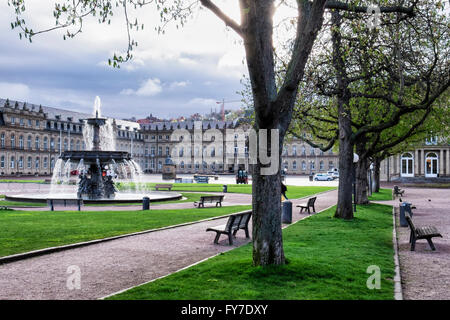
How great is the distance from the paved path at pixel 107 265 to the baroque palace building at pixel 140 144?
177 feet

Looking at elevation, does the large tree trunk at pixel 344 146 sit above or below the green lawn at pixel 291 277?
above

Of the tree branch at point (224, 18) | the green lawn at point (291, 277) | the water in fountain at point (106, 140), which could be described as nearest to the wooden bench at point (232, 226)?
the green lawn at point (291, 277)

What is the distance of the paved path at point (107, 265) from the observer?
6918 mm

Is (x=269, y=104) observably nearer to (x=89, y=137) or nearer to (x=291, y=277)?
(x=291, y=277)

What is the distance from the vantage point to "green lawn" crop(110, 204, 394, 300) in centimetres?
634

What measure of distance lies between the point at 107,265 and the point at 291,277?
386cm

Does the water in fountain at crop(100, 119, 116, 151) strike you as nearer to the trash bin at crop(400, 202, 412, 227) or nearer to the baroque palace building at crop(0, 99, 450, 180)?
the baroque palace building at crop(0, 99, 450, 180)

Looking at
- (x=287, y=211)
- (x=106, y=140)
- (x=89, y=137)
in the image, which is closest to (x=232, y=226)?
(x=287, y=211)

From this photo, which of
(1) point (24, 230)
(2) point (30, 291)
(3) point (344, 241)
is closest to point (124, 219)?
(1) point (24, 230)

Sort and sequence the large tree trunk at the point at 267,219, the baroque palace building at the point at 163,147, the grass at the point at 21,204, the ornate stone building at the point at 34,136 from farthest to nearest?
the ornate stone building at the point at 34,136 → the baroque palace building at the point at 163,147 → the grass at the point at 21,204 → the large tree trunk at the point at 267,219

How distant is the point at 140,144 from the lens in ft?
403

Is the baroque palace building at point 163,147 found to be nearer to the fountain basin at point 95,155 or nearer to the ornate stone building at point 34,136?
the ornate stone building at point 34,136

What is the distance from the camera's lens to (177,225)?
1491 centimetres
